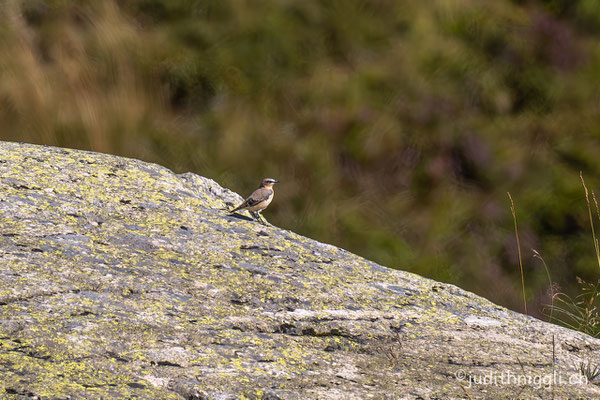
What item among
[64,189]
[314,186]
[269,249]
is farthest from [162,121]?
[269,249]

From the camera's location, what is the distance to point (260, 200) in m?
4.82

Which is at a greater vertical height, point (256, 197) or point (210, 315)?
point (256, 197)

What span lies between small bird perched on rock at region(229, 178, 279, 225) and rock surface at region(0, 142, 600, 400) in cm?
37

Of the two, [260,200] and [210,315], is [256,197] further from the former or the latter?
[210,315]

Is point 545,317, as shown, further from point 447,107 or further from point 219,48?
point 219,48

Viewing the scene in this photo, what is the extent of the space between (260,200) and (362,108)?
1.49 meters

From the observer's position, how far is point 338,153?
219 inches

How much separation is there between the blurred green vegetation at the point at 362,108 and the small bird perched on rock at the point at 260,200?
0.97 feet

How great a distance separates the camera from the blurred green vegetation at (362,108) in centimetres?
529

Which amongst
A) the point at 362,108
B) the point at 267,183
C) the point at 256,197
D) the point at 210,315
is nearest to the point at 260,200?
the point at 256,197

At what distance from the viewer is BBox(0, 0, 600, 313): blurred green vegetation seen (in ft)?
17.4

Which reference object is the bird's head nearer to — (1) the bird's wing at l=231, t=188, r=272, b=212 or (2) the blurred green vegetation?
(1) the bird's wing at l=231, t=188, r=272, b=212

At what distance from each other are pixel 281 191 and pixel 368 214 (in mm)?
727

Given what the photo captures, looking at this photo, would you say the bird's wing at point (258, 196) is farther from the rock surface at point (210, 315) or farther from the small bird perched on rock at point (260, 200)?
the rock surface at point (210, 315)
